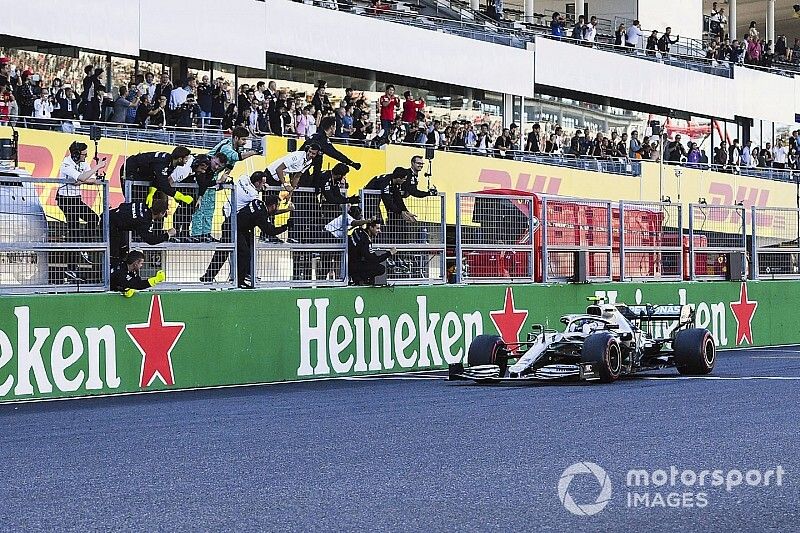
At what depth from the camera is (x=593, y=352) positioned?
47.9 feet

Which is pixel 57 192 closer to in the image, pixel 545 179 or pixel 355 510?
pixel 355 510

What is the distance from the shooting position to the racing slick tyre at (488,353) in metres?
15.3

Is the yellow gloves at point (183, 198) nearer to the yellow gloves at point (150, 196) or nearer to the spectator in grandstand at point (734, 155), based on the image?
the yellow gloves at point (150, 196)

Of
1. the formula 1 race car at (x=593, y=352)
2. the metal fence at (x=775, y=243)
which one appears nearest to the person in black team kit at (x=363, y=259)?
the formula 1 race car at (x=593, y=352)

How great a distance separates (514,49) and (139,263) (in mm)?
21575

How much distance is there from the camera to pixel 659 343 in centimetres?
1593

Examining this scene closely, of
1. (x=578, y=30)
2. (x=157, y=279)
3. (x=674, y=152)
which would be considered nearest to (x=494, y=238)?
(x=157, y=279)

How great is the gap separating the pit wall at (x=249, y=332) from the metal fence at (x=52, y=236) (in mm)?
240

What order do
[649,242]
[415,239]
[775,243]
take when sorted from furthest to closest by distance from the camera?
[775,243], [649,242], [415,239]

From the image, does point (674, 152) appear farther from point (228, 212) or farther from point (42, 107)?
point (228, 212)

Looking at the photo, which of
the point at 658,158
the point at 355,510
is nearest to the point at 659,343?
the point at 355,510

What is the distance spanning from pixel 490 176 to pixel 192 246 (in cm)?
1456

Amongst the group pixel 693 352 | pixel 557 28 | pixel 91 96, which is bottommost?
pixel 693 352

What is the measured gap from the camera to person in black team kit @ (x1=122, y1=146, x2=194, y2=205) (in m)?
14.9
